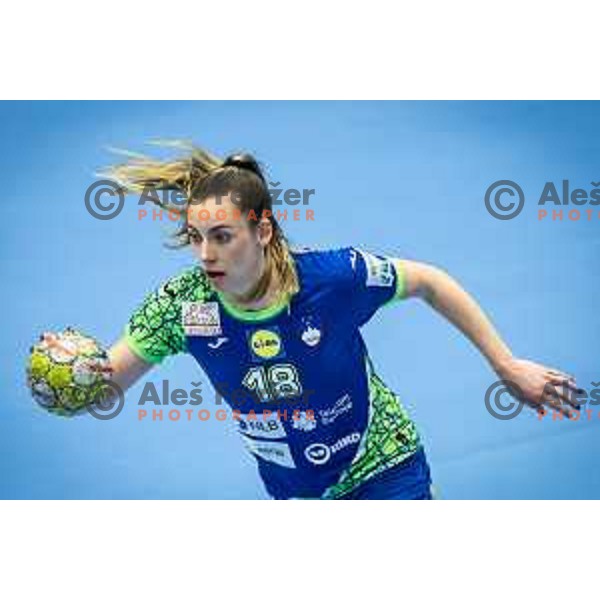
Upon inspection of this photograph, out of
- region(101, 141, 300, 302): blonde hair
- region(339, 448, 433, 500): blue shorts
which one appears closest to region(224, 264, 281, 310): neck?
region(101, 141, 300, 302): blonde hair

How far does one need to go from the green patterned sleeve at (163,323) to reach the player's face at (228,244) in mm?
128

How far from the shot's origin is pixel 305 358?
4.09 meters

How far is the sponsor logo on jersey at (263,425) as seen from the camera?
414cm

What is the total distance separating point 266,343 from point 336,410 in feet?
1.23

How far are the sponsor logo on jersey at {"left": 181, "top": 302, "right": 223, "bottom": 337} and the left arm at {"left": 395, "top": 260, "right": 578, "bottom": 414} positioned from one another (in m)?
0.74

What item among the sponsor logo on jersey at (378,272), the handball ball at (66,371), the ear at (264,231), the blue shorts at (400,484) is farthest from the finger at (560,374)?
the handball ball at (66,371)

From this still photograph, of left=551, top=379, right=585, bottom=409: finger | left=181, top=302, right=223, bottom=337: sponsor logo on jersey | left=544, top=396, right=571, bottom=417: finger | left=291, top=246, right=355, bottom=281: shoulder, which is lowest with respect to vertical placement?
left=544, top=396, right=571, bottom=417: finger

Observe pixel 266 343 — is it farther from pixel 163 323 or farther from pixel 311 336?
pixel 163 323

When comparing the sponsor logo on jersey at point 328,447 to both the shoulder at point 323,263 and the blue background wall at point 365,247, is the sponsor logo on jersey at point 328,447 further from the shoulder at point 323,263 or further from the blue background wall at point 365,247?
the shoulder at point 323,263

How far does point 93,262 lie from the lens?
4.32m

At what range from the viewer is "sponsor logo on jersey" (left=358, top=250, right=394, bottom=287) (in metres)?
4.11

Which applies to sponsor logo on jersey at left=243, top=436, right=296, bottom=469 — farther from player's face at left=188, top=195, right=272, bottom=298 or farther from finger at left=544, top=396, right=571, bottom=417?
finger at left=544, top=396, right=571, bottom=417

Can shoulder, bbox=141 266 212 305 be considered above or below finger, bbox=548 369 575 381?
above

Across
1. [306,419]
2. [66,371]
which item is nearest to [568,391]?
[306,419]
